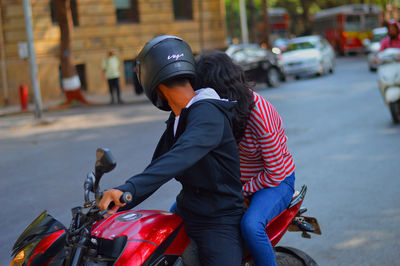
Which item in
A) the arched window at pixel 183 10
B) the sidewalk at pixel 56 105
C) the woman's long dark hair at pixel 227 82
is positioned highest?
the arched window at pixel 183 10

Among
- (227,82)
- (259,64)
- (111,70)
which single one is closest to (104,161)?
(227,82)

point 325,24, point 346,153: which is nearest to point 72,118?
point 346,153

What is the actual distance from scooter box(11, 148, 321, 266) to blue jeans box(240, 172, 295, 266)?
0.95ft

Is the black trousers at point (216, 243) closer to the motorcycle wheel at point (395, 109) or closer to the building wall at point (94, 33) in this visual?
the motorcycle wheel at point (395, 109)

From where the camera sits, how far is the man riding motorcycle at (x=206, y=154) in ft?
8.61

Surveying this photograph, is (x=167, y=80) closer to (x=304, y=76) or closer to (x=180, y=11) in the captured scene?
(x=304, y=76)

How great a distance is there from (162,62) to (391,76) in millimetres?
8781

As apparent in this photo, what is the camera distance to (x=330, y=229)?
5301 mm

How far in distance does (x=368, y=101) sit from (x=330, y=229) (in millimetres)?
10345

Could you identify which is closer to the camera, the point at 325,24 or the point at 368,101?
the point at 368,101

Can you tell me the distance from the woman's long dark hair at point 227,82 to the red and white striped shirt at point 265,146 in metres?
0.09

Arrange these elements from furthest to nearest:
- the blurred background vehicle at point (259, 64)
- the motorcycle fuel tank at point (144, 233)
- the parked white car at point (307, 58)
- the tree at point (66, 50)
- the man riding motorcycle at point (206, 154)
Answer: the parked white car at point (307, 58), the blurred background vehicle at point (259, 64), the tree at point (66, 50), the man riding motorcycle at point (206, 154), the motorcycle fuel tank at point (144, 233)

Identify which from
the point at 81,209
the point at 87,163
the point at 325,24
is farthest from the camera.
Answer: the point at 325,24

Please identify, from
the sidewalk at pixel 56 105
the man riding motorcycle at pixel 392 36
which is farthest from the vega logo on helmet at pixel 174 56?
the sidewalk at pixel 56 105
